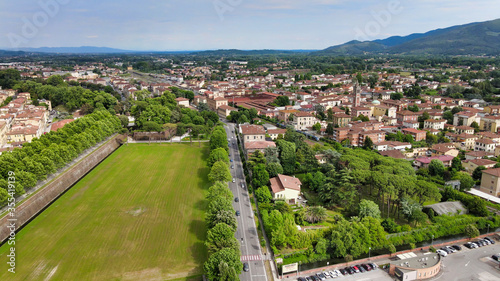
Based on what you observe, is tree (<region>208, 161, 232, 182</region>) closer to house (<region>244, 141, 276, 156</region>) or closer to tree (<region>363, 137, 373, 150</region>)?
house (<region>244, 141, 276, 156</region>)

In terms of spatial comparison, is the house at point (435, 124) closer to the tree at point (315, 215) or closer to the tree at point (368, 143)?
the tree at point (368, 143)

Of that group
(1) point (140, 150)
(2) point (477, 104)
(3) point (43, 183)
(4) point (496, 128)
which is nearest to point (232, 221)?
(3) point (43, 183)

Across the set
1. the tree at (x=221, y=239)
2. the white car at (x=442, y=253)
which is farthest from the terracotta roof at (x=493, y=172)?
the tree at (x=221, y=239)

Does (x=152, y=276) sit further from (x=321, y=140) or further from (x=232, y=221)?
(x=321, y=140)

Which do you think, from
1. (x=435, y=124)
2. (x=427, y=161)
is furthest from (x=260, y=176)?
(x=435, y=124)

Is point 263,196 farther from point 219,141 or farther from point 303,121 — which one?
point 303,121
